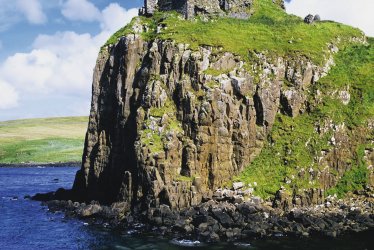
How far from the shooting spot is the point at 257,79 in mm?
87875

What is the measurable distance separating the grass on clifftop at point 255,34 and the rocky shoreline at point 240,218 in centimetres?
2832

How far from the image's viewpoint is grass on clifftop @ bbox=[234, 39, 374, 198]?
3219 inches

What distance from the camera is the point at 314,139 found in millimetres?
85250

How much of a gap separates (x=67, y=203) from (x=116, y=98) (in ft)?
75.9

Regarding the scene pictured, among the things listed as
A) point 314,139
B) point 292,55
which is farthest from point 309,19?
point 314,139

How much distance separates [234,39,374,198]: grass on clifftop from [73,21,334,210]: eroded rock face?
87.9 inches

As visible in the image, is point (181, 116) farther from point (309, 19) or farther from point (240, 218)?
point (309, 19)

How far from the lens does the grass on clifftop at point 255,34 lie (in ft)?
299

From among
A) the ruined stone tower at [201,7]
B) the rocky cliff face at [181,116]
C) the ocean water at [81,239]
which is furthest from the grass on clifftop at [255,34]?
the ocean water at [81,239]

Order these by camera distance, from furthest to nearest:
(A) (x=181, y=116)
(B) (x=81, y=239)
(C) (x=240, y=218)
Result: 1. (A) (x=181, y=116)
2. (C) (x=240, y=218)
3. (B) (x=81, y=239)

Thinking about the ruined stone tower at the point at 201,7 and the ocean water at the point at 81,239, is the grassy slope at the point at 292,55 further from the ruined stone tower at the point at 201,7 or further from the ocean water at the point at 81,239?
the ocean water at the point at 81,239

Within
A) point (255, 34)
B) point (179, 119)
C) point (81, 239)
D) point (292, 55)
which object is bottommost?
point (81, 239)

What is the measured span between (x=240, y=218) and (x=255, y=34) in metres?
40.6

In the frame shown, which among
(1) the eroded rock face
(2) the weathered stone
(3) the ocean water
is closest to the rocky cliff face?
(1) the eroded rock face
